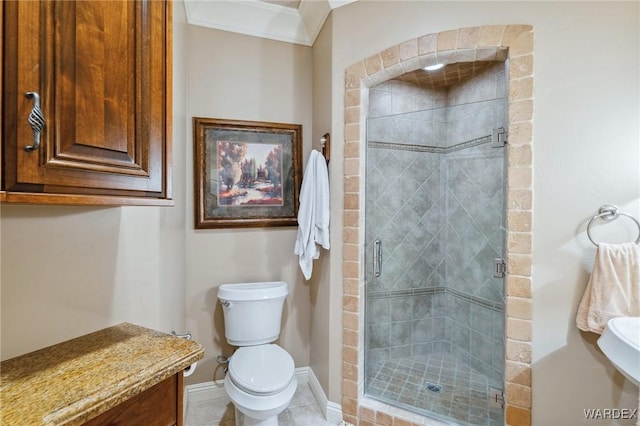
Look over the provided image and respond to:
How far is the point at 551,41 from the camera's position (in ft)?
4.80

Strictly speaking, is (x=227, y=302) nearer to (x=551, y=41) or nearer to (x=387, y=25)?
(x=387, y=25)

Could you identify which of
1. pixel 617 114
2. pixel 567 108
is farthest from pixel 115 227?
pixel 617 114

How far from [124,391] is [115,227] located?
0.61 metres

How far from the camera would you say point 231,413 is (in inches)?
81.6

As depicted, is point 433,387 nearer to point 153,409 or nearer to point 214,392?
point 214,392

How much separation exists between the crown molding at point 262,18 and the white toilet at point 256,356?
1.87m

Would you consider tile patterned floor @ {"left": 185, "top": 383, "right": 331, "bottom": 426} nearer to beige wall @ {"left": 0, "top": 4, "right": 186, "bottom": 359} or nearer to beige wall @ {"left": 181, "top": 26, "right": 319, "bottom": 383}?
beige wall @ {"left": 181, "top": 26, "right": 319, "bottom": 383}

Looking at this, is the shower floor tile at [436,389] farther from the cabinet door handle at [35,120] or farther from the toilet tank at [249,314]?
the cabinet door handle at [35,120]

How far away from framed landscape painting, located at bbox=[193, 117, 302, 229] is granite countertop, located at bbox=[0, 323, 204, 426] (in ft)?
4.11

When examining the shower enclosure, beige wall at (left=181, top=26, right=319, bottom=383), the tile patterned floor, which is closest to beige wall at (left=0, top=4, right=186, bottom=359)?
beige wall at (left=181, top=26, right=319, bottom=383)

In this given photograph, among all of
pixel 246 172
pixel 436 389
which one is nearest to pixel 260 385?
pixel 436 389

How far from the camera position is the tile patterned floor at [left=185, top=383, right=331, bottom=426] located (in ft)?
6.47

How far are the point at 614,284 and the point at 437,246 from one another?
4.44 ft

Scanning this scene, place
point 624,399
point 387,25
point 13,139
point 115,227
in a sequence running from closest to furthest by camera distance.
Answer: point 13,139
point 115,227
point 624,399
point 387,25
